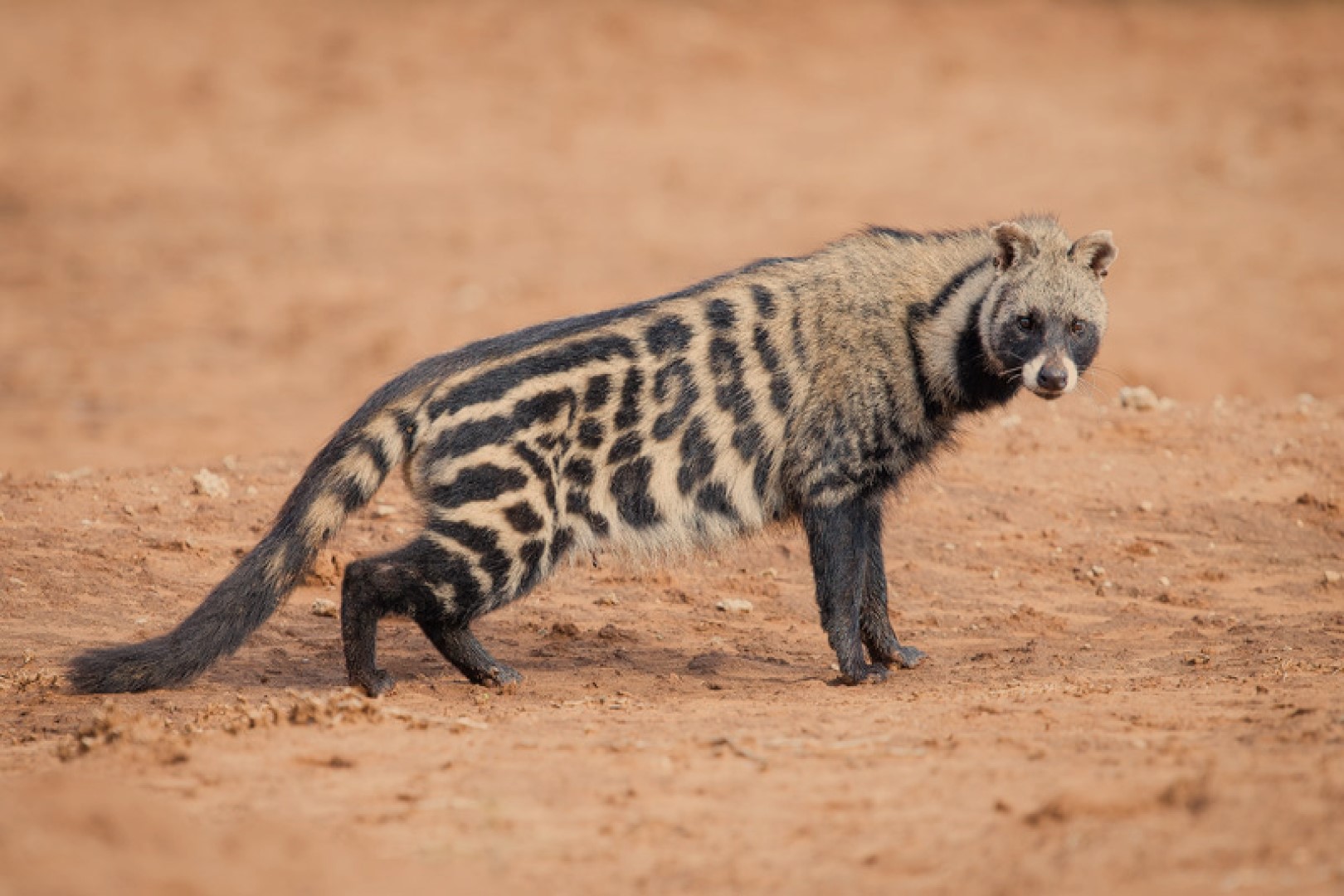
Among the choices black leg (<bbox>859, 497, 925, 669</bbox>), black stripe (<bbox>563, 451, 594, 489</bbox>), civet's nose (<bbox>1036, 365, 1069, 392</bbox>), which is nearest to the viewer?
black stripe (<bbox>563, 451, 594, 489</bbox>)

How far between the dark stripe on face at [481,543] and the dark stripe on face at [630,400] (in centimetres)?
87

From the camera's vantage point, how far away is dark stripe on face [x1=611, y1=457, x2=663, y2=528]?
766 cm

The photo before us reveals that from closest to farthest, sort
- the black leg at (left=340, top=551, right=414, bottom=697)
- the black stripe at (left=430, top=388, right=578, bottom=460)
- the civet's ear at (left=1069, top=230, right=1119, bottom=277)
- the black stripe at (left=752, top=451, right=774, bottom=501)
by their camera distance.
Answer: the black leg at (left=340, top=551, right=414, bottom=697)
the black stripe at (left=430, top=388, right=578, bottom=460)
the black stripe at (left=752, top=451, right=774, bottom=501)
the civet's ear at (left=1069, top=230, right=1119, bottom=277)

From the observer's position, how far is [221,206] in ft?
71.9

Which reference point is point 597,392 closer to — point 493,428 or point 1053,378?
point 493,428

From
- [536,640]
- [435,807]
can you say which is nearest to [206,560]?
[536,640]

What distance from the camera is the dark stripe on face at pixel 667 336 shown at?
25.8 ft

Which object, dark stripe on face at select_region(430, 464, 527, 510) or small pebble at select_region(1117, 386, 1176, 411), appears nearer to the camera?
dark stripe on face at select_region(430, 464, 527, 510)

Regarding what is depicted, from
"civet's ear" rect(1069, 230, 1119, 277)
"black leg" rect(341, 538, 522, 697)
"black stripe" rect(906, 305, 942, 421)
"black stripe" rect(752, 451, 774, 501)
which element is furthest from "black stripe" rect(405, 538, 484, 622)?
"civet's ear" rect(1069, 230, 1119, 277)

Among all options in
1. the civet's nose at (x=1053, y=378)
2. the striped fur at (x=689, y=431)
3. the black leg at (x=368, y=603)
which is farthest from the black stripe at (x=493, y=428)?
the civet's nose at (x=1053, y=378)

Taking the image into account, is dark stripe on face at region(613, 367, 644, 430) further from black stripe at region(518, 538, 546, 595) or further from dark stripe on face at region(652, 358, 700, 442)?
black stripe at region(518, 538, 546, 595)

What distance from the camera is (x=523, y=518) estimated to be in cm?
729

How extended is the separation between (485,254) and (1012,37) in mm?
11883

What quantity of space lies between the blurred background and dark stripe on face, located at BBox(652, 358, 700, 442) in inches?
291
